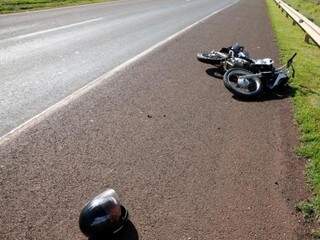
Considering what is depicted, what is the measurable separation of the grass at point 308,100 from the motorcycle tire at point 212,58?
64.1 inches

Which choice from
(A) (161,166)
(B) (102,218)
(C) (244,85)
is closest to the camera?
(B) (102,218)

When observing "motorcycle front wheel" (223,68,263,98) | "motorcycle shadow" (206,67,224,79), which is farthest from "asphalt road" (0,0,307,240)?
"motorcycle shadow" (206,67,224,79)

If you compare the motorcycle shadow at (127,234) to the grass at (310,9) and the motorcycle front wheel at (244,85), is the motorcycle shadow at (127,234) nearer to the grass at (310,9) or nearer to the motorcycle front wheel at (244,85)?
the motorcycle front wheel at (244,85)

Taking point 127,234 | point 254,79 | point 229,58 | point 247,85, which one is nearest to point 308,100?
point 254,79

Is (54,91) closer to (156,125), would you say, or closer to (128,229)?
(156,125)

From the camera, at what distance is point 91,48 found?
11859mm

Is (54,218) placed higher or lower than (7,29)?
higher

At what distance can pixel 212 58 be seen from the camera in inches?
405

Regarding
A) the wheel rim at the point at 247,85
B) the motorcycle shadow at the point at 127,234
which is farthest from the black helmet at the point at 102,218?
the wheel rim at the point at 247,85

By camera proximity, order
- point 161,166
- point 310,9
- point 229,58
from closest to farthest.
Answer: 1. point 161,166
2. point 229,58
3. point 310,9

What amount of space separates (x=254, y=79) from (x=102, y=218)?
5547mm

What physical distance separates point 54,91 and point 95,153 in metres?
2.70

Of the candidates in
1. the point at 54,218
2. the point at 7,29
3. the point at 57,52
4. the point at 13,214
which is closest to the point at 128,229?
the point at 54,218

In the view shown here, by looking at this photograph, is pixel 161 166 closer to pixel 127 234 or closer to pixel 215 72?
pixel 127 234
